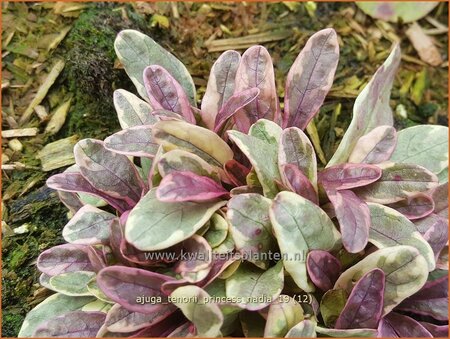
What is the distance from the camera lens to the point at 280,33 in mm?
1916

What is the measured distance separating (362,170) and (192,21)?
90cm

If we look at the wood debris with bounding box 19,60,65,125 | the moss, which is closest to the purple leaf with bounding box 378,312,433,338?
the moss

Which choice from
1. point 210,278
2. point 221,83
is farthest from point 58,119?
point 210,278

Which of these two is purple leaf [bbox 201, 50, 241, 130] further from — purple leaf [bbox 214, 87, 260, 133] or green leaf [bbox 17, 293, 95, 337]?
green leaf [bbox 17, 293, 95, 337]

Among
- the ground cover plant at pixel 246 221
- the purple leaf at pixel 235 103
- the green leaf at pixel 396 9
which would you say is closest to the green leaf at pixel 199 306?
the ground cover plant at pixel 246 221

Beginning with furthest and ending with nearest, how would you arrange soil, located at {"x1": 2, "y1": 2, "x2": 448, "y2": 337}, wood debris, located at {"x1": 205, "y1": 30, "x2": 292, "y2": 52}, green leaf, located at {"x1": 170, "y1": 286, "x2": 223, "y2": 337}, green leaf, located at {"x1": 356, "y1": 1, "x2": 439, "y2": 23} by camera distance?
1. green leaf, located at {"x1": 356, "y1": 1, "x2": 439, "y2": 23}
2. wood debris, located at {"x1": 205, "y1": 30, "x2": 292, "y2": 52}
3. soil, located at {"x1": 2, "y1": 2, "x2": 448, "y2": 337}
4. green leaf, located at {"x1": 170, "y1": 286, "x2": 223, "y2": 337}

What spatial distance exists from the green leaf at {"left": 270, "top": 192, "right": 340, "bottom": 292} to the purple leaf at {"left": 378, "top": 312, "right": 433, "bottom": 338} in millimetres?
209

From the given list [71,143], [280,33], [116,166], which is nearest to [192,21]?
[280,33]

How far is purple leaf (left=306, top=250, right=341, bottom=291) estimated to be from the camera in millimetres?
1147

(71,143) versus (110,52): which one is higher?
(110,52)

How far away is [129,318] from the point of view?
3.89 feet

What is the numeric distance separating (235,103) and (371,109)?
39cm

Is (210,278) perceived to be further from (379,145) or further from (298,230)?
(379,145)

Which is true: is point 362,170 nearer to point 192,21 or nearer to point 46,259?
point 46,259
